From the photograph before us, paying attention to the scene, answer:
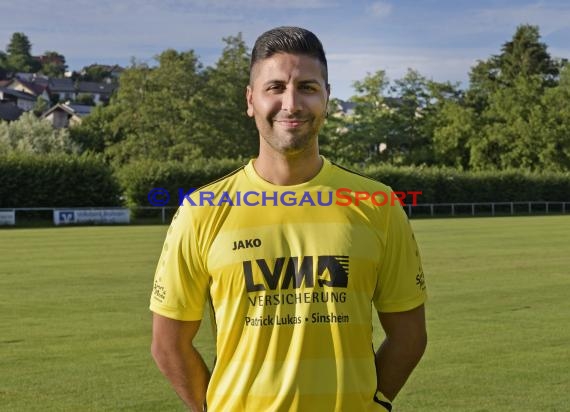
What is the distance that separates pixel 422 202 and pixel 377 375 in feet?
196

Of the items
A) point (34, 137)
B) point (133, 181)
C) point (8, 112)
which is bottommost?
point (133, 181)

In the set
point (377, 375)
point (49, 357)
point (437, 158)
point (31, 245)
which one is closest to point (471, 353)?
point (49, 357)

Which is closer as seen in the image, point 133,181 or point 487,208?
point 133,181

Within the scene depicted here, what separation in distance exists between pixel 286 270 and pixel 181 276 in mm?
405

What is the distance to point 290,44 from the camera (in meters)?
3.21

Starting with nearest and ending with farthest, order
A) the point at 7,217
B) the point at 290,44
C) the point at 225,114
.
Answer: the point at 290,44, the point at 7,217, the point at 225,114

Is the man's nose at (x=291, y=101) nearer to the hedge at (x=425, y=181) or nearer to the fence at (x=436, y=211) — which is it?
the fence at (x=436, y=211)

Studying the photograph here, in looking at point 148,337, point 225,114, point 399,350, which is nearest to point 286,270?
point 399,350

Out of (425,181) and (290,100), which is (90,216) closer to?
(425,181)

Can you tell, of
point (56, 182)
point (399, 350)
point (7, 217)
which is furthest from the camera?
point (56, 182)

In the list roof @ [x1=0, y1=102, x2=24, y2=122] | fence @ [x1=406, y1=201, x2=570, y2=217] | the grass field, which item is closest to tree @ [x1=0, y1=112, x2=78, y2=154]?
fence @ [x1=406, y1=201, x2=570, y2=217]

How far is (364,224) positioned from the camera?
3.23 meters

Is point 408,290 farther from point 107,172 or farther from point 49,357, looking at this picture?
point 107,172

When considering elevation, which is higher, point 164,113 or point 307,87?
point 164,113
